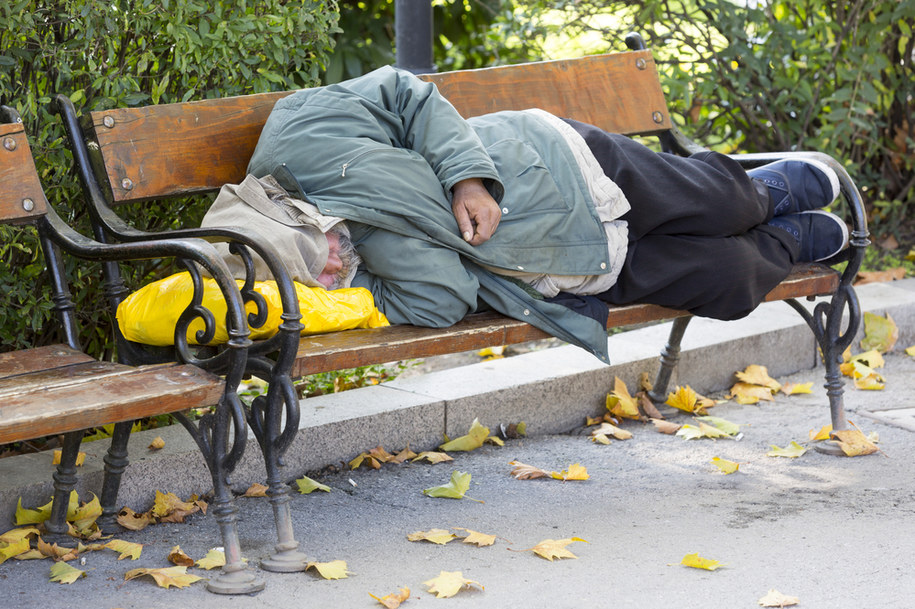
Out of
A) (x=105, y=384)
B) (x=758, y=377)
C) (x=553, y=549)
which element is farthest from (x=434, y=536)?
(x=758, y=377)

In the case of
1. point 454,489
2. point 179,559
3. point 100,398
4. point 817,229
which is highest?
point 100,398

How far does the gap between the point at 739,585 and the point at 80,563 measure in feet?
5.24

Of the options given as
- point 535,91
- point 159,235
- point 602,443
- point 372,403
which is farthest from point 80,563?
point 535,91

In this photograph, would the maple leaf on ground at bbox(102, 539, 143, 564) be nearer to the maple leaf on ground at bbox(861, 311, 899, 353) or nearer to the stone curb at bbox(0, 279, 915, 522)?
the stone curb at bbox(0, 279, 915, 522)

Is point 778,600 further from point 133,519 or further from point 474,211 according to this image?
point 133,519

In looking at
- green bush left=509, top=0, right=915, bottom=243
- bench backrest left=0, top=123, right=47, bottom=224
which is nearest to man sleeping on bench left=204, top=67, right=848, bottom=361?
bench backrest left=0, top=123, right=47, bottom=224

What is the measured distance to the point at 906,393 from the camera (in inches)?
172

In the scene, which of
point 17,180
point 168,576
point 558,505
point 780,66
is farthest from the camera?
point 780,66

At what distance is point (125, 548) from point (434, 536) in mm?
781

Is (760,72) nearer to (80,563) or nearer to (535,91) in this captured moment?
(535,91)

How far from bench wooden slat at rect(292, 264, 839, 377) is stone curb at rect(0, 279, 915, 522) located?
65 centimetres

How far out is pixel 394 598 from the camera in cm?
253

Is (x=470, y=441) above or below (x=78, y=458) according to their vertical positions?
below

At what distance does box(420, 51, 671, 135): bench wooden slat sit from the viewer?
3.78m
